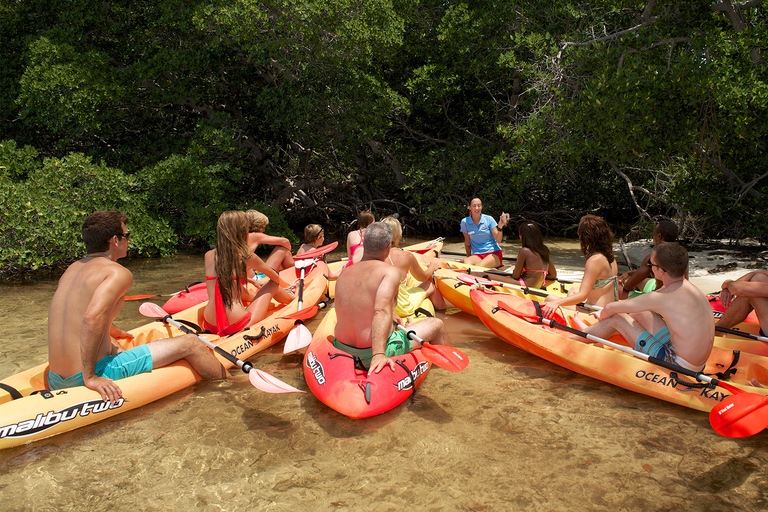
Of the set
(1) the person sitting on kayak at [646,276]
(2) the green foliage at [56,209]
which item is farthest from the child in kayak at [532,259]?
(2) the green foliage at [56,209]

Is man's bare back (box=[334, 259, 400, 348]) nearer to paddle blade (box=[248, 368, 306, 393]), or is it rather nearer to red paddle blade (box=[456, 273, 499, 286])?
paddle blade (box=[248, 368, 306, 393])

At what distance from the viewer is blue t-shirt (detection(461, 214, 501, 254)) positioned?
7.77 metres

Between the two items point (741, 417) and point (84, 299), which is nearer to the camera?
point (741, 417)

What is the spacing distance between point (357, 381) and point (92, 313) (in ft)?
5.78

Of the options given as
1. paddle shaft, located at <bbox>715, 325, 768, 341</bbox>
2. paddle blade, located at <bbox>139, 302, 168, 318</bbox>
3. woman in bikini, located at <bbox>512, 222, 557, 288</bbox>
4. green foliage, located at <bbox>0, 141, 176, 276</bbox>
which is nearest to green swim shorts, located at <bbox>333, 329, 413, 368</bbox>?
paddle blade, located at <bbox>139, 302, 168, 318</bbox>

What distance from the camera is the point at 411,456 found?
3166 millimetres

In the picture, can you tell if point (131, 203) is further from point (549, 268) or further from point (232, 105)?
point (549, 268)

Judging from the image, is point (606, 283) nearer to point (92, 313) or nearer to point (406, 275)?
point (406, 275)

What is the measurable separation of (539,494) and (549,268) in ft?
12.4

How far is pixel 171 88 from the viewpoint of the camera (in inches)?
431

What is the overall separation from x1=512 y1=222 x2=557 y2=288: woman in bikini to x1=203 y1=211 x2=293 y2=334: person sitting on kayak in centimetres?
287

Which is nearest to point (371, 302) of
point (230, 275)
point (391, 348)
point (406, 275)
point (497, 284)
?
point (391, 348)

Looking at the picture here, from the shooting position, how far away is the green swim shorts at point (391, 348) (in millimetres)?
3807

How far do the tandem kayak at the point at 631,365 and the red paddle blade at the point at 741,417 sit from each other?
0.32 m
